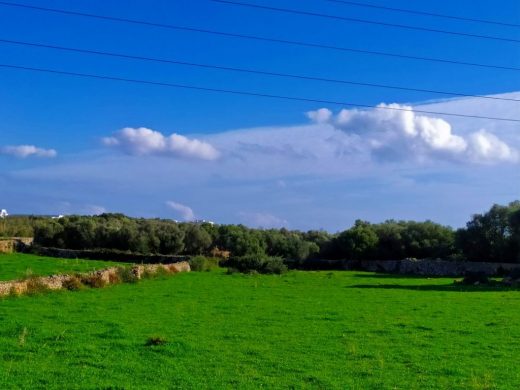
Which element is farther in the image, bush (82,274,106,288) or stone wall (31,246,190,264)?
stone wall (31,246,190,264)

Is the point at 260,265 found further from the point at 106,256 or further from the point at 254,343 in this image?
the point at 254,343

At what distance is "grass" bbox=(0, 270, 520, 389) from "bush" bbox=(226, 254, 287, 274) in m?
25.2

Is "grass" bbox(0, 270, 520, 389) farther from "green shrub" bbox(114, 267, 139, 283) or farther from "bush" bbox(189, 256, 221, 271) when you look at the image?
"bush" bbox(189, 256, 221, 271)

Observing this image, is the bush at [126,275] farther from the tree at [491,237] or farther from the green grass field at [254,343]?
the tree at [491,237]

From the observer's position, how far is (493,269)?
192 feet

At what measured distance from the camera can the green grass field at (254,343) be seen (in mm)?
11945

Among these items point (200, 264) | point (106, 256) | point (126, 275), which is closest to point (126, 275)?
point (126, 275)

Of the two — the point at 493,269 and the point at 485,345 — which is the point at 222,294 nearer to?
the point at 485,345

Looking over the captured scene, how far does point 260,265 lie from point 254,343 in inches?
1479

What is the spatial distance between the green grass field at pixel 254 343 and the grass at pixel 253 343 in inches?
1.3

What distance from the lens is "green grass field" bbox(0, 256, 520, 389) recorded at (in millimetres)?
11945

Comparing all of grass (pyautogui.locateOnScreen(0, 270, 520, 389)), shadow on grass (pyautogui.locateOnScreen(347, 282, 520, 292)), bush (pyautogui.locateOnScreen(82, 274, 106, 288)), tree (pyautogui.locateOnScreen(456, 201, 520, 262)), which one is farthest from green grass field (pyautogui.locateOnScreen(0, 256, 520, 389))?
tree (pyautogui.locateOnScreen(456, 201, 520, 262))

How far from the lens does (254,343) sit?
15.9 meters

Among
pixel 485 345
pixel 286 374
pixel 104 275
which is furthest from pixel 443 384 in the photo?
pixel 104 275
